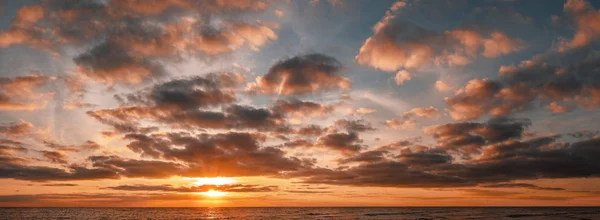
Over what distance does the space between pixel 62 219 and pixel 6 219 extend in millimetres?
19657

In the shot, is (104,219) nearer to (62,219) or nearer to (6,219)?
(62,219)

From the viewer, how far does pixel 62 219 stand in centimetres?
15650

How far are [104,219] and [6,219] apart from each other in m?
38.3

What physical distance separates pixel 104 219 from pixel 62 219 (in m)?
20.2

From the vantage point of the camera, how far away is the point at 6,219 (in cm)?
14988

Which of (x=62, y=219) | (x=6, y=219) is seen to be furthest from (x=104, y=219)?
(x=6, y=219)

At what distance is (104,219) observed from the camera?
15262 cm
